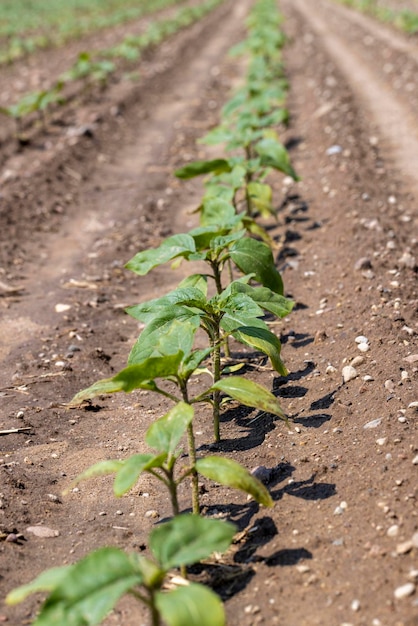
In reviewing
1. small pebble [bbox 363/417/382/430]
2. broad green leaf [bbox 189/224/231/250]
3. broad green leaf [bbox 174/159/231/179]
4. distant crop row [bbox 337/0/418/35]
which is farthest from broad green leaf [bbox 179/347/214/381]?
distant crop row [bbox 337/0/418/35]

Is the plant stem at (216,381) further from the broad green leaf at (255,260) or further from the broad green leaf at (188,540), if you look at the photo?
the broad green leaf at (188,540)

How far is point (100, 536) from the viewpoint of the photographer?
3240 millimetres

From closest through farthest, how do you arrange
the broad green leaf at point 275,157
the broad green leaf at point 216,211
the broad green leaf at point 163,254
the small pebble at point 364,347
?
the broad green leaf at point 163,254
the small pebble at point 364,347
the broad green leaf at point 216,211
the broad green leaf at point 275,157

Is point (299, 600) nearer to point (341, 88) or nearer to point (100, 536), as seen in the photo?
point (100, 536)

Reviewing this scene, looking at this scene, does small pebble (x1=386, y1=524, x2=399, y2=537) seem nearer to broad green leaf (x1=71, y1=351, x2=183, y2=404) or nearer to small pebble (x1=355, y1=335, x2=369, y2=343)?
broad green leaf (x1=71, y1=351, x2=183, y2=404)

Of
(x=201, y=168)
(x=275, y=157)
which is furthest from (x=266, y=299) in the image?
(x=275, y=157)

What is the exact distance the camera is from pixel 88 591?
83.7 inches

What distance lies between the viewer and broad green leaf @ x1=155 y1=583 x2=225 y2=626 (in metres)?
2.02

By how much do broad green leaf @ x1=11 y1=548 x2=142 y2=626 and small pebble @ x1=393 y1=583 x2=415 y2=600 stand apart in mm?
884

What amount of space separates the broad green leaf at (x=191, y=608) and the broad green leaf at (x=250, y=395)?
0.97m

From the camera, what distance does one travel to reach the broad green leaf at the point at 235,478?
2744 millimetres

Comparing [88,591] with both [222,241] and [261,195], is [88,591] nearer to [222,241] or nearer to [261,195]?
[222,241]

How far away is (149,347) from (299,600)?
121 centimetres

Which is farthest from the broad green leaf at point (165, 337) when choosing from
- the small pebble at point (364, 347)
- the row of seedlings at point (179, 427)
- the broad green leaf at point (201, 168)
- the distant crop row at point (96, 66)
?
the distant crop row at point (96, 66)
